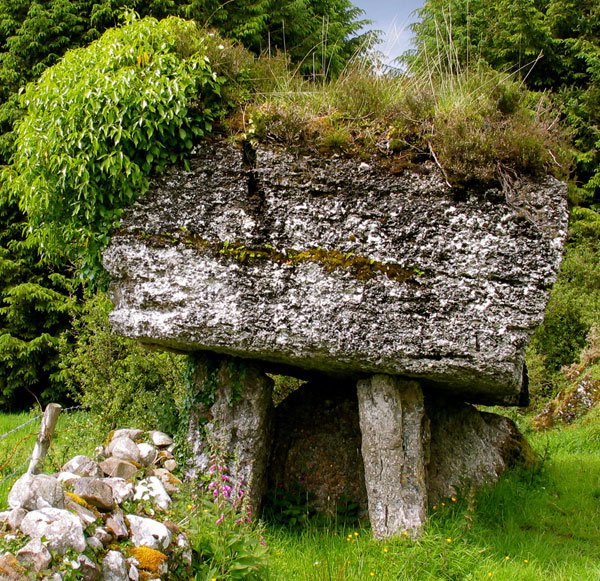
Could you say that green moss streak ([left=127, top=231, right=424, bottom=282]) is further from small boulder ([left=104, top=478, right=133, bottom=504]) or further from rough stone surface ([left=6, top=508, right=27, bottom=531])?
rough stone surface ([left=6, top=508, right=27, bottom=531])

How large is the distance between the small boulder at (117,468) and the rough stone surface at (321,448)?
5.60 ft

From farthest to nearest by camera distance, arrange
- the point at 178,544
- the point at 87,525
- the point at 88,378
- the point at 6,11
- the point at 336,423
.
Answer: the point at 6,11
the point at 88,378
the point at 336,423
the point at 178,544
the point at 87,525

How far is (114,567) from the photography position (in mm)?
3213

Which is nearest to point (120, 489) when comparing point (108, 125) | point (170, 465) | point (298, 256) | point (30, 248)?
point (170, 465)

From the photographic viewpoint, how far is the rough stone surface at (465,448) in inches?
230

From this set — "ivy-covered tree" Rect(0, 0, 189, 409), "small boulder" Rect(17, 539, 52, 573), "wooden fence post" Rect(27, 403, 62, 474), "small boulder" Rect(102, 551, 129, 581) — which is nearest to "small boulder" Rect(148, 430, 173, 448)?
"wooden fence post" Rect(27, 403, 62, 474)

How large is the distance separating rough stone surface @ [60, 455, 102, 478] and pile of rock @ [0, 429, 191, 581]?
0.11 meters

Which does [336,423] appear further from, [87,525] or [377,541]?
[87,525]

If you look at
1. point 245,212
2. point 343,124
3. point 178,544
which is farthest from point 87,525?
point 343,124

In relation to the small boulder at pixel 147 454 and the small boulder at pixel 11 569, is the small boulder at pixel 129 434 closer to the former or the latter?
the small boulder at pixel 147 454

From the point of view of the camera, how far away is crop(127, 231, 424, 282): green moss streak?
465cm

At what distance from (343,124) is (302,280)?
1549 millimetres

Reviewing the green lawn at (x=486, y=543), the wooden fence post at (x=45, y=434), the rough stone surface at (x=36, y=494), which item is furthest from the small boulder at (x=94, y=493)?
the green lawn at (x=486, y=543)

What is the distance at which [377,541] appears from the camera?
4.78m
